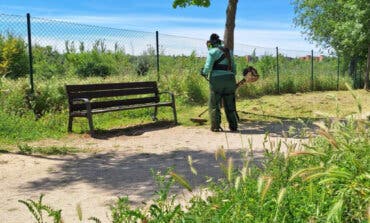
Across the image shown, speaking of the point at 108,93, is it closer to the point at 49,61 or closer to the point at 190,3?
the point at 190,3

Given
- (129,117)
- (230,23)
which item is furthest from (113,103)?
(230,23)

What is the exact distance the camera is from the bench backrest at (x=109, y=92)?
9.89 metres

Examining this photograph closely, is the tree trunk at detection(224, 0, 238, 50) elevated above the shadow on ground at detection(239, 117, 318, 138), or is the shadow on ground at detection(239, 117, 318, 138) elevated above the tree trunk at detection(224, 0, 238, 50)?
the tree trunk at detection(224, 0, 238, 50)

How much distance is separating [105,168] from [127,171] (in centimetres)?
40

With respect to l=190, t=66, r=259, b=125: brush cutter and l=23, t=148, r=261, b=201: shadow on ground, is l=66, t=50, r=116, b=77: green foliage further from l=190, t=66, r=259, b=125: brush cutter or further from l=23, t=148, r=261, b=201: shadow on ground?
l=23, t=148, r=261, b=201: shadow on ground

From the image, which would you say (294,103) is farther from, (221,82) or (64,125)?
(64,125)

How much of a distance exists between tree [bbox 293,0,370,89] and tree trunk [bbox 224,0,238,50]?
7.91 meters

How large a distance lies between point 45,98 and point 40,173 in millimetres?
5565

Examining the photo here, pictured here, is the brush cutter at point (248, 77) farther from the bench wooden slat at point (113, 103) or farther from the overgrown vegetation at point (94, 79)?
the bench wooden slat at point (113, 103)

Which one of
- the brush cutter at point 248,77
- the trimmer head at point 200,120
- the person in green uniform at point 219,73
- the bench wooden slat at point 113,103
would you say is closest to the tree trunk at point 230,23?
the brush cutter at point 248,77

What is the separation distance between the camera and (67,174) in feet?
21.3

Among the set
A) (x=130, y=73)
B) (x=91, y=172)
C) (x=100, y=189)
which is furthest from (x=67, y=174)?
(x=130, y=73)

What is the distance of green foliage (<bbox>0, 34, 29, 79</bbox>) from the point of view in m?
17.2

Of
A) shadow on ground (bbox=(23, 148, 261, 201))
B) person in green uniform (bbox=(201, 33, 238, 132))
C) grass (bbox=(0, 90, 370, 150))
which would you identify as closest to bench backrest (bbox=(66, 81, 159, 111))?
grass (bbox=(0, 90, 370, 150))
